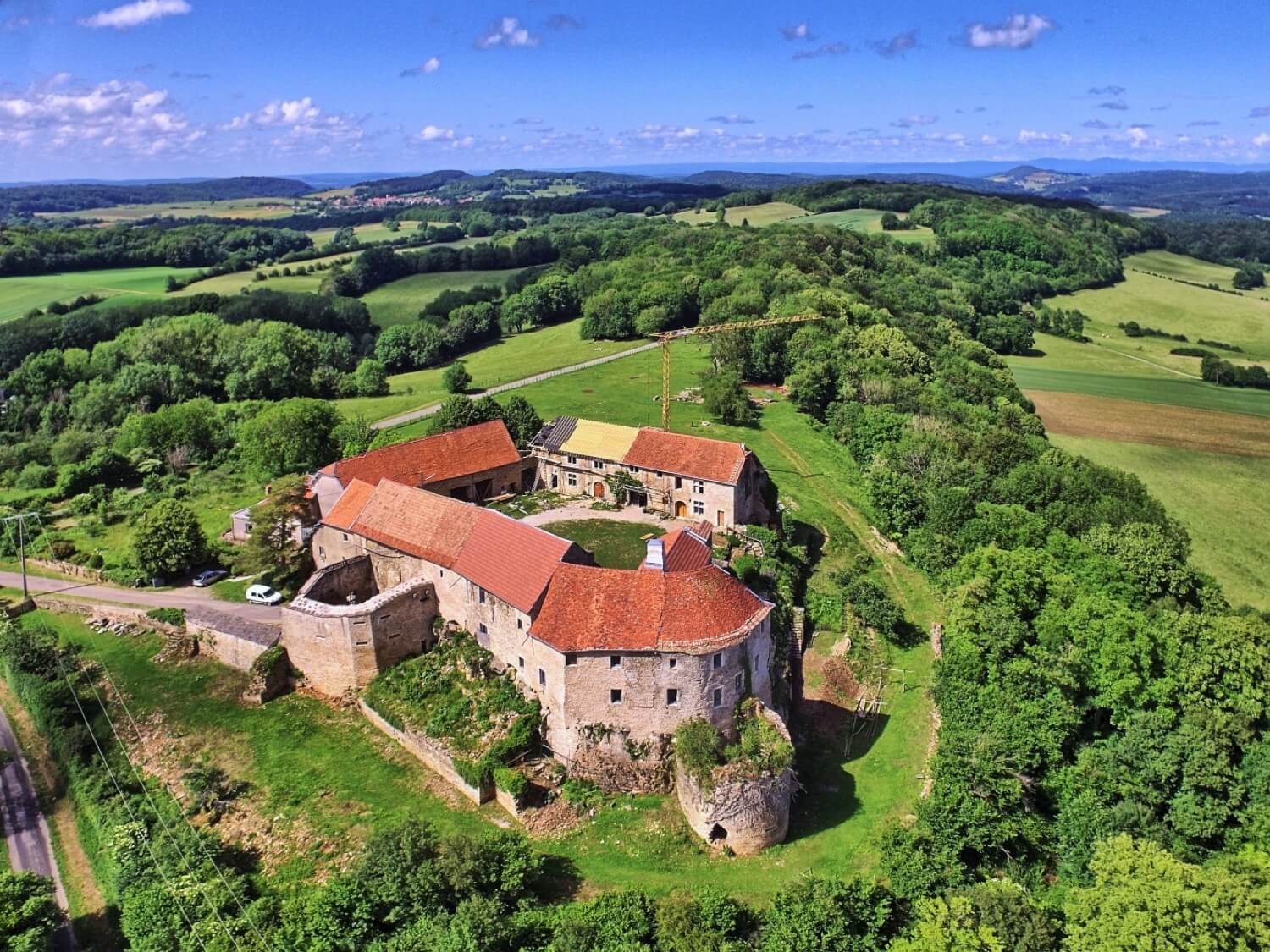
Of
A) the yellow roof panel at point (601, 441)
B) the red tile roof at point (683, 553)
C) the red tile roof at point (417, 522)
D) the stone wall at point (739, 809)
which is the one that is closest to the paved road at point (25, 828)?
the red tile roof at point (417, 522)

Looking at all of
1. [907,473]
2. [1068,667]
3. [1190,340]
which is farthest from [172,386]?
[1190,340]

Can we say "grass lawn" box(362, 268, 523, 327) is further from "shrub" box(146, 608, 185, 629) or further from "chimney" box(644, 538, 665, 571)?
"chimney" box(644, 538, 665, 571)

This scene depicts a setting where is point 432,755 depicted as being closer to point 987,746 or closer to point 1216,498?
point 987,746

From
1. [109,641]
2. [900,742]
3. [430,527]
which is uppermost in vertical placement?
[430,527]

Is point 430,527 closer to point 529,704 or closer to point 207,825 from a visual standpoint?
point 529,704

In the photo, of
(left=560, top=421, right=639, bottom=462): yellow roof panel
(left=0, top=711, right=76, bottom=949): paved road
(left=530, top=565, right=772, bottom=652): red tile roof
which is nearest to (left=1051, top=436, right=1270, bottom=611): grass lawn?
(left=530, top=565, right=772, bottom=652): red tile roof

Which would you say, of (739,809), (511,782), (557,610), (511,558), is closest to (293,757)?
(511,782)
